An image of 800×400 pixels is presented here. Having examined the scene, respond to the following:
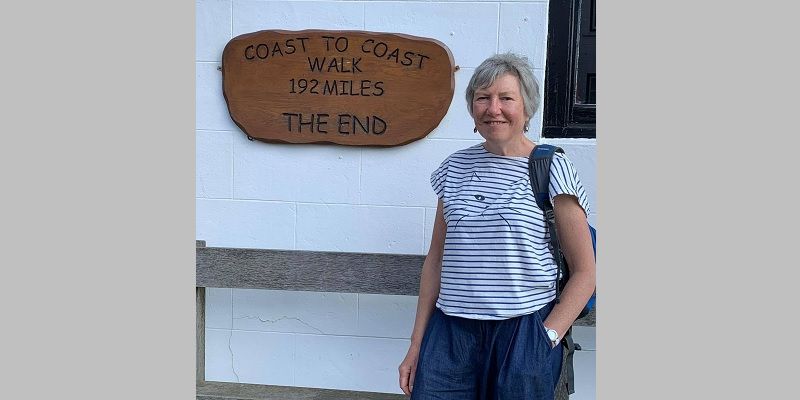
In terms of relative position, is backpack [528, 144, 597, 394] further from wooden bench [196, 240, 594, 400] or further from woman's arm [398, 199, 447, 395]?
wooden bench [196, 240, 594, 400]

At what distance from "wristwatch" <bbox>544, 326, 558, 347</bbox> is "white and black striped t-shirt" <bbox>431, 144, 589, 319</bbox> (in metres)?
0.07

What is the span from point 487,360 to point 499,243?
327 millimetres

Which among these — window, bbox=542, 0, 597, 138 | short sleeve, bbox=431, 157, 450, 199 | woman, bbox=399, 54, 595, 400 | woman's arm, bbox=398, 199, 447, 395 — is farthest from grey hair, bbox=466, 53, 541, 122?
window, bbox=542, 0, 597, 138

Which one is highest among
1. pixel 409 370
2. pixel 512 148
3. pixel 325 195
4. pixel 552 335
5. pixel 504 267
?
pixel 512 148

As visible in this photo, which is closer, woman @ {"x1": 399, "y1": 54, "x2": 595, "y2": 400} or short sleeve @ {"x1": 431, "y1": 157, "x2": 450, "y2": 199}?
woman @ {"x1": 399, "y1": 54, "x2": 595, "y2": 400}

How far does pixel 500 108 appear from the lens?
2.24 meters

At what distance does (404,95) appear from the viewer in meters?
2.98

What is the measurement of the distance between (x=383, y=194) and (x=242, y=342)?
0.84 meters

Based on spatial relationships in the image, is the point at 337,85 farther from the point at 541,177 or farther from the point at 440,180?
the point at 541,177

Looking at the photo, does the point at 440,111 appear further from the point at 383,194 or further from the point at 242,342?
the point at 242,342

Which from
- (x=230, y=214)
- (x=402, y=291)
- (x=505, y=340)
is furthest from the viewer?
(x=230, y=214)

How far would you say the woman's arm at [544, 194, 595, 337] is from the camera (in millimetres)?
2232

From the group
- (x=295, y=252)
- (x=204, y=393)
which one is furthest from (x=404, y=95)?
(x=204, y=393)

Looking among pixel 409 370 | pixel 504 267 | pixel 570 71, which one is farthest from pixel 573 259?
pixel 570 71
